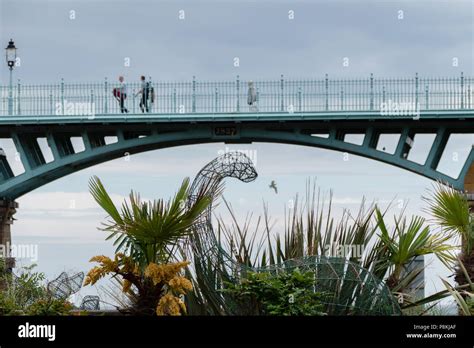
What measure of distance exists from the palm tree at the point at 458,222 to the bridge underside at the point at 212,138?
17958mm

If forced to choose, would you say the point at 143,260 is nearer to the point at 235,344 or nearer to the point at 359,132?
the point at 235,344

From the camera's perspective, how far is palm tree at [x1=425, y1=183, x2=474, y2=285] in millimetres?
15711

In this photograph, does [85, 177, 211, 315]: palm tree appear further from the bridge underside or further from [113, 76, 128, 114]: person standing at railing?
the bridge underside

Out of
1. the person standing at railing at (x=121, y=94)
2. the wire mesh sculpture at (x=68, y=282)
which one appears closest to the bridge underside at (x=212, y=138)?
the person standing at railing at (x=121, y=94)

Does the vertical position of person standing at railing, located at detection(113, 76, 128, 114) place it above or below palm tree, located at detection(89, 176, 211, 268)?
above

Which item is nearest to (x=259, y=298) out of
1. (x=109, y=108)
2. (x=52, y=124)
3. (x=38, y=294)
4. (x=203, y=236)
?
(x=203, y=236)

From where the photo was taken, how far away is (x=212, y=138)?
3650 centimetres

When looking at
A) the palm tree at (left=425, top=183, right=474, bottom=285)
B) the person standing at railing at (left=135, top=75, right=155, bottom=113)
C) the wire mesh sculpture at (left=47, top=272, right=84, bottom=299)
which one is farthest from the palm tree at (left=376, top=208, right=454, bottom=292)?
the person standing at railing at (left=135, top=75, right=155, bottom=113)

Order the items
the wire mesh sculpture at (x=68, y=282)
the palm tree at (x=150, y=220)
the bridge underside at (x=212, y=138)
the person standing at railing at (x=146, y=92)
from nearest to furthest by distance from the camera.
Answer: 1. the palm tree at (x=150, y=220)
2. the wire mesh sculpture at (x=68, y=282)
3. the person standing at railing at (x=146, y=92)
4. the bridge underside at (x=212, y=138)

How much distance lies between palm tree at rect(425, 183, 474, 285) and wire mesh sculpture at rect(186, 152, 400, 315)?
2812 millimetres

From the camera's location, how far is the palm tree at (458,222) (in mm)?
15711

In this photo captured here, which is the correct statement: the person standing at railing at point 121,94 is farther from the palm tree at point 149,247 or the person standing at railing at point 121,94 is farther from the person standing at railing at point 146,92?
the palm tree at point 149,247

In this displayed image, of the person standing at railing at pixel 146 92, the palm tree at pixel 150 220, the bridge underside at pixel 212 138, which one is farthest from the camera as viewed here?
the bridge underside at pixel 212 138

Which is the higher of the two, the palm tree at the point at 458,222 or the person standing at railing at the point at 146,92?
the person standing at railing at the point at 146,92
